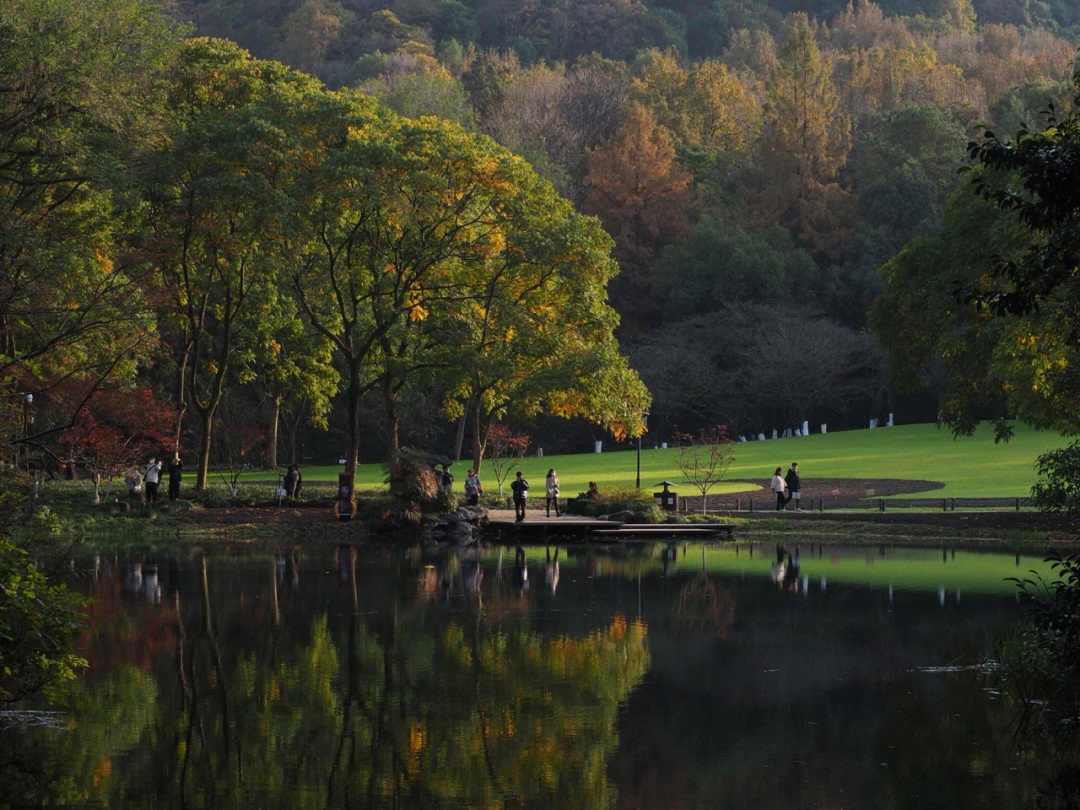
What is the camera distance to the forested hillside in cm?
7538

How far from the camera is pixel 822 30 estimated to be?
126 metres

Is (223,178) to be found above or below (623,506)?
above

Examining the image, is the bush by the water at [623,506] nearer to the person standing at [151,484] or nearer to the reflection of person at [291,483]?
the reflection of person at [291,483]

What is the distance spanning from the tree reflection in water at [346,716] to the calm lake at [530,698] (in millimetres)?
38

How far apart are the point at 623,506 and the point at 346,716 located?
25.5 meters

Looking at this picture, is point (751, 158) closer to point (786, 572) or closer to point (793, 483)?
point (793, 483)

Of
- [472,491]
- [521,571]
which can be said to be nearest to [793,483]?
[472,491]

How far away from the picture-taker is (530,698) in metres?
14.4

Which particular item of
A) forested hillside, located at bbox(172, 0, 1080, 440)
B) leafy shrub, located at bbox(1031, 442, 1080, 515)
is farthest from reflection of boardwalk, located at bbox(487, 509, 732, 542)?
forested hillside, located at bbox(172, 0, 1080, 440)

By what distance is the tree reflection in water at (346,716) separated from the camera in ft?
35.9

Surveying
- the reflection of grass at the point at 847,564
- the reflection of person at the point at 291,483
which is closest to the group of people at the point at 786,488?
the reflection of grass at the point at 847,564

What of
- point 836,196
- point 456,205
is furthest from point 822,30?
point 456,205

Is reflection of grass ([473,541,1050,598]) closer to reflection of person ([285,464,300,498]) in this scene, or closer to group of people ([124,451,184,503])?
reflection of person ([285,464,300,498])

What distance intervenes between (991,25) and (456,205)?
94387mm
